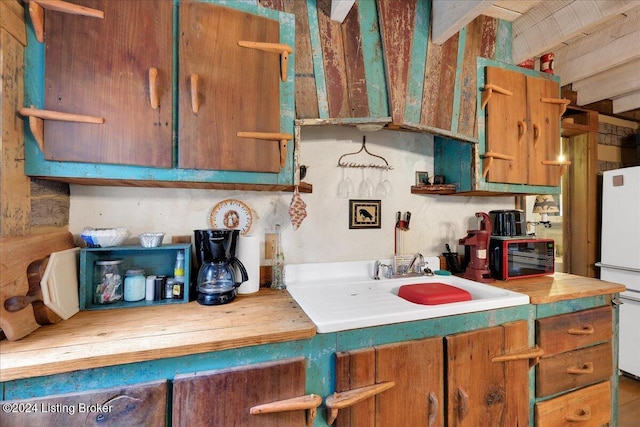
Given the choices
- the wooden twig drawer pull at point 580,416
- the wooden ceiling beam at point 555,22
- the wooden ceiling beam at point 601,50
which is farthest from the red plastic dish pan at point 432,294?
the wooden ceiling beam at point 601,50

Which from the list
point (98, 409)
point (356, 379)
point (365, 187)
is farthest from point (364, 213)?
point (98, 409)

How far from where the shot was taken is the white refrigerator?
2.28 meters

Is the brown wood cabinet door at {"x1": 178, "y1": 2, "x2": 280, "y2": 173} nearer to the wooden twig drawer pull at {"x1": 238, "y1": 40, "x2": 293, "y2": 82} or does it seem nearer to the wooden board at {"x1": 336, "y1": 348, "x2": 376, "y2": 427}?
the wooden twig drawer pull at {"x1": 238, "y1": 40, "x2": 293, "y2": 82}

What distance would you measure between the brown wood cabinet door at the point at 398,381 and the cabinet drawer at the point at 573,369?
61cm

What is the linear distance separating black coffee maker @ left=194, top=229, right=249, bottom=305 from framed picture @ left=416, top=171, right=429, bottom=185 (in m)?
1.26

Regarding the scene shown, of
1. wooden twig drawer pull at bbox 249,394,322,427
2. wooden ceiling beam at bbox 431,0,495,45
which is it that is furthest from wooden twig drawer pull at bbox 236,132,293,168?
wooden ceiling beam at bbox 431,0,495,45

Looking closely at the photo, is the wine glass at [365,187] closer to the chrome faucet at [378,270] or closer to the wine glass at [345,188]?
the wine glass at [345,188]

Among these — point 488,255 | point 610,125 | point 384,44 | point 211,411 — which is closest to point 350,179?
point 384,44

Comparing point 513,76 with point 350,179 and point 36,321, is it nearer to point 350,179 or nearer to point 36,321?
point 350,179

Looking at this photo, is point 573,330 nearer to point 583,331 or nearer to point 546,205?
point 583,331

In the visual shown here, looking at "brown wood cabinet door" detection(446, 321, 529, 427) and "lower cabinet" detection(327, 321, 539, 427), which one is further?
"brown wood cabinet door" detection(446, 321, 529, 427)

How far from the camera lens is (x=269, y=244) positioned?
157 cm

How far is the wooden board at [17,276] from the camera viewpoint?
83cm

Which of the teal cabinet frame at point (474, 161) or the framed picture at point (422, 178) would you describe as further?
the framed picture at point (422, 178)
